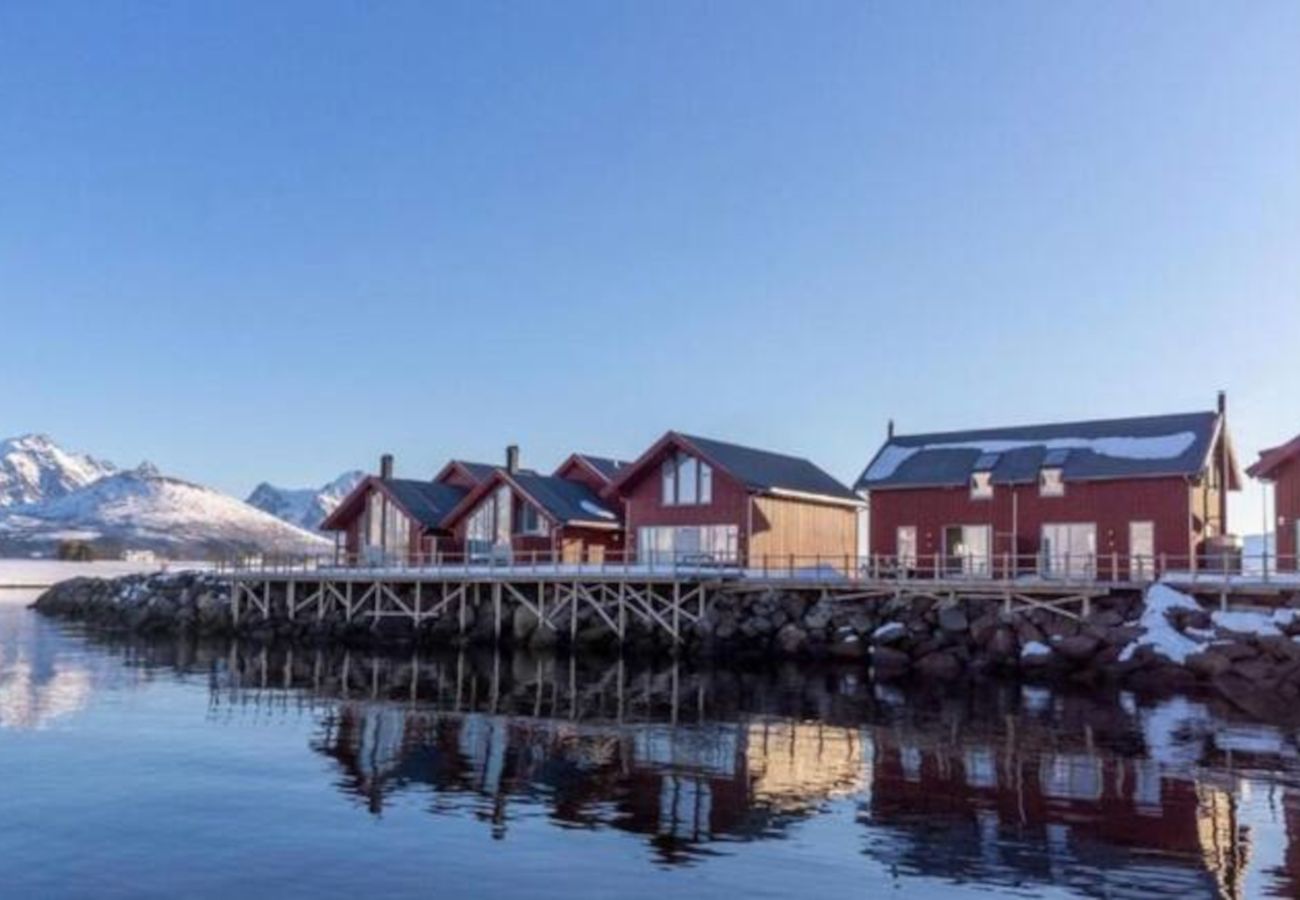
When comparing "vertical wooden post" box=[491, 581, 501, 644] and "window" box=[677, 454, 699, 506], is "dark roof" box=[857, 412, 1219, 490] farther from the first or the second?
"vertical wooden post" box=[491, 581, 501, 644]

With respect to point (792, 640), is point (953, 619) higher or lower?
higher

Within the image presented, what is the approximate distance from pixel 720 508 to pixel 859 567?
234 inches

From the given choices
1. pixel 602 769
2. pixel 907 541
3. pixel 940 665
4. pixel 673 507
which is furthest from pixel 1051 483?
pixel 602 769

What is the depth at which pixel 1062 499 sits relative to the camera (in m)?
39.2

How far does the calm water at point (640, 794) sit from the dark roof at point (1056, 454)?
11042 mm

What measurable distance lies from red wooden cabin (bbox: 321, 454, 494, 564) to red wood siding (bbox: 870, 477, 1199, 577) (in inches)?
762

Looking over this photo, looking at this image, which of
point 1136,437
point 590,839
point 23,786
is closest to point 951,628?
point 1136,437

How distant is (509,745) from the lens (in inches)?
860

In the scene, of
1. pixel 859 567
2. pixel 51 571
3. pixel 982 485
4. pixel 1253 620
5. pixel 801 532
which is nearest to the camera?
pixel 1253 620

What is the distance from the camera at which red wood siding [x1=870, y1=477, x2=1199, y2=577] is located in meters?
37.2

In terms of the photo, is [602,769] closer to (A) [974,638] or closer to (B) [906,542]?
(A) [974,638]

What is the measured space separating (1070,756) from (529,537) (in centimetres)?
3067

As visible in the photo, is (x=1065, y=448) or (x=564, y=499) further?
(x=564, y=499)

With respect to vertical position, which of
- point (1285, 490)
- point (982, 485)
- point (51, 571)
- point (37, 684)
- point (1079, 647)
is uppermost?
point (982, 485)
